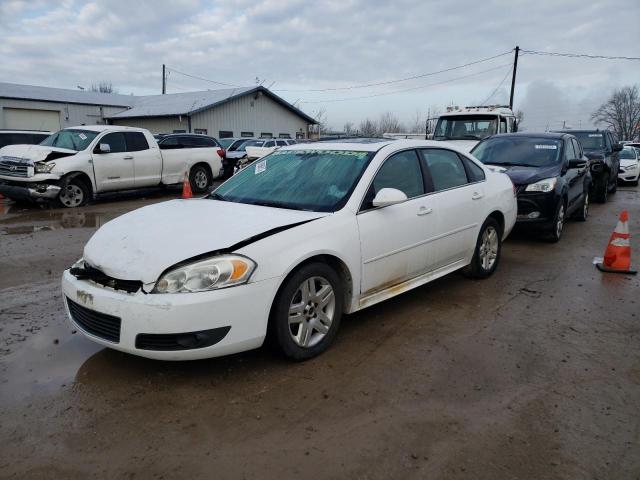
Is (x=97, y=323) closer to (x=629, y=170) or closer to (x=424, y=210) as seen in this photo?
(x=424, y=210)

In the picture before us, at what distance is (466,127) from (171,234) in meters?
11.5

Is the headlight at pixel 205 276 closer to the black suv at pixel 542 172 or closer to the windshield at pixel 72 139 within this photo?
the black suv at pixel 542 172

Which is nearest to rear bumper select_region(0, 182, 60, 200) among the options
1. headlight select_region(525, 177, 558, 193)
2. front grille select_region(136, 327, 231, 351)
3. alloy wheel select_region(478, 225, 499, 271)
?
front grille select_region(136, 327, 231, 351)

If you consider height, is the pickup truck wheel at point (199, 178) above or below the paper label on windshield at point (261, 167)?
below

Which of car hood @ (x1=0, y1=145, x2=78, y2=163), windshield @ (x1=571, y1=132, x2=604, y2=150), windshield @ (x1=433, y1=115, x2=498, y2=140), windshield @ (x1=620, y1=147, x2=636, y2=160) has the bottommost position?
windshield @ (x1=620, y1=147, x2=636, y2=160)

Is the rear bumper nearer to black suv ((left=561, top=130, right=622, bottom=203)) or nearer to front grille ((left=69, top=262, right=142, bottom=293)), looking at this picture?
front grille ((left=69, top=262, right=142, bottom=293))

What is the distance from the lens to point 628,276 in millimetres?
6156

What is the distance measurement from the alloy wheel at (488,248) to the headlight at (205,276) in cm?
338

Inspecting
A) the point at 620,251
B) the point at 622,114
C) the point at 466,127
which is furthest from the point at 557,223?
the point at 622,114

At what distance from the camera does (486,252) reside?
5840mm

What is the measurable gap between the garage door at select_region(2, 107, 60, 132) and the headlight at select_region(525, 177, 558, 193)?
30376 millimetres

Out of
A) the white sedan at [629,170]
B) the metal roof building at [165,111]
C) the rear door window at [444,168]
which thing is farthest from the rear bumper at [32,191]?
the white sedan at [629,170]

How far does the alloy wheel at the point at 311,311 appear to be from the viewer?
3570 millimetres

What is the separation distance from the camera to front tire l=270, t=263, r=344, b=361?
11.3 ft
